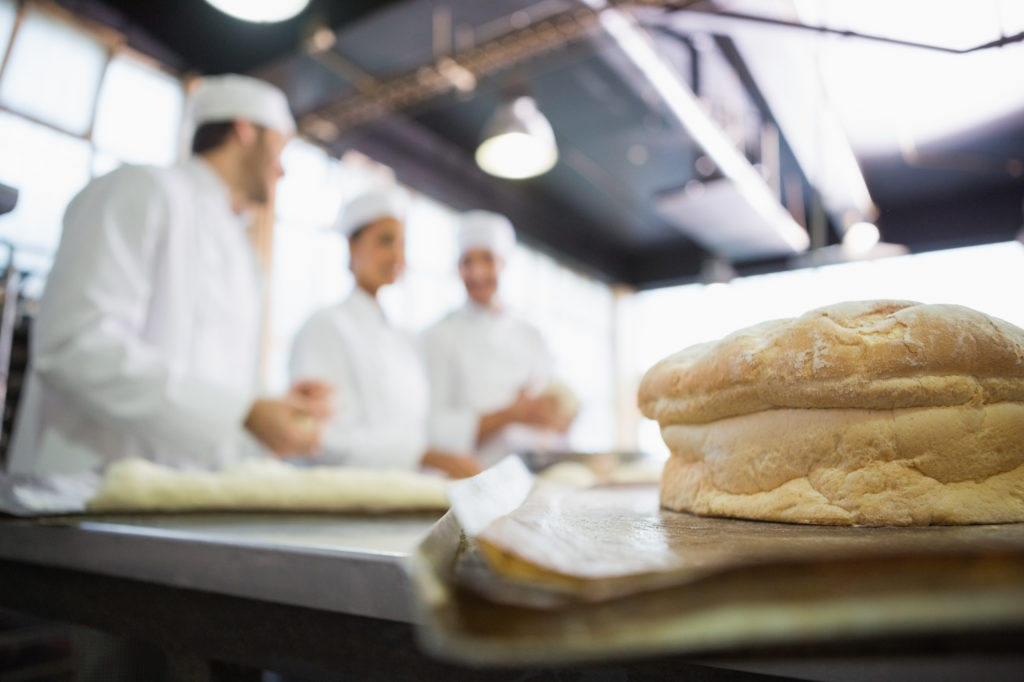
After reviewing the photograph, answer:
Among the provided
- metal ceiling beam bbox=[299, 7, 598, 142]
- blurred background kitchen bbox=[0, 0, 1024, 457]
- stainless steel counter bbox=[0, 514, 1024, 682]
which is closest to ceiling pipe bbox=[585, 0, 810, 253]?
blurred background kitchen bbox=[0, 0, 1024, 457]

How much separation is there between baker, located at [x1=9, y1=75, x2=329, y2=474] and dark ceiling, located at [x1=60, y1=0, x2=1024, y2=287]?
180cm

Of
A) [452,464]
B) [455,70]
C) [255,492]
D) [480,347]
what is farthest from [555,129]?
[255,492]

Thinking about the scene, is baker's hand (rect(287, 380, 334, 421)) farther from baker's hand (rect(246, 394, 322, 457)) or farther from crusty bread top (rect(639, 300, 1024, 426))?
crusty bread top (rect(639, 300, 1024, 426))

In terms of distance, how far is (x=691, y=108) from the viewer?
400cm

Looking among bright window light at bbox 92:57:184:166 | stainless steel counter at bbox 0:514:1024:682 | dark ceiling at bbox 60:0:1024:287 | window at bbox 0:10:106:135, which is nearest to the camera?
stainless steel counter at bbox 0:514:1024:682

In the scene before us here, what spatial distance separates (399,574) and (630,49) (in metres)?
3.44

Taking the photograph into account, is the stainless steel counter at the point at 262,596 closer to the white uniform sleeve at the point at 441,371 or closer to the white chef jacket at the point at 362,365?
the white chef jacket at the point at 362,365

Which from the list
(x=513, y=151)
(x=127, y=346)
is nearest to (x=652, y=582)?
(x=127, y=346)

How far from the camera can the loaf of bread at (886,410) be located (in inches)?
23.3

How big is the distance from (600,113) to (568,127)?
14.6 inches

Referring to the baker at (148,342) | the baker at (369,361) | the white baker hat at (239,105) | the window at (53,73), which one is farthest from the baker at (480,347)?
the window at (53,73)

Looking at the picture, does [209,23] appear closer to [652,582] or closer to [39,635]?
[39,635]

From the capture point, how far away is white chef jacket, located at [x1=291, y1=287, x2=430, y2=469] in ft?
9.34

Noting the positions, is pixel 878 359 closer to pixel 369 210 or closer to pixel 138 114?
pixel 369 210
